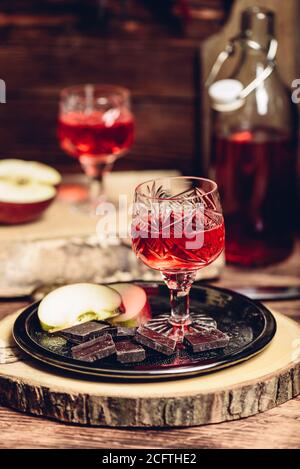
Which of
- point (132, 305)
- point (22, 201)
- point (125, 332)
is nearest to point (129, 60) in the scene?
point (22, 201)

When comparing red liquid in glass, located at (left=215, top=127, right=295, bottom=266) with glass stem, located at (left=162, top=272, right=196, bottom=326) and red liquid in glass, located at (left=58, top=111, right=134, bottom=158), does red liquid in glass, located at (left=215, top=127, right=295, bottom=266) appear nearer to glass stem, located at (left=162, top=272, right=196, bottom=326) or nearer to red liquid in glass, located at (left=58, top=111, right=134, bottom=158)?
red liquid in glass, located at (left=58, top=111, right=134, bottom=158)

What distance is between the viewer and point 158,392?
1.19 m

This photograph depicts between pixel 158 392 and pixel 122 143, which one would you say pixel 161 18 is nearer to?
pixel 122 143

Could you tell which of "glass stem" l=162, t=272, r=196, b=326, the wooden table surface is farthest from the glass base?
the wooden table surface

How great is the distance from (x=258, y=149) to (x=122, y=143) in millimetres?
294

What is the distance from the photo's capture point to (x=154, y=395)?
3.87ft

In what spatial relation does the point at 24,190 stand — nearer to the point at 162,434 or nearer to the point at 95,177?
the point at 95,177

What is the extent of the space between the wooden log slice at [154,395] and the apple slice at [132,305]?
0.17 meters

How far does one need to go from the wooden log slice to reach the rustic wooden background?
3.28 feet

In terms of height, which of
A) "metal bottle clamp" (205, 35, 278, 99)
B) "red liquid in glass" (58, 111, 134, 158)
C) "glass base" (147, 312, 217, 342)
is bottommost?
"glass base" (147, 312, 217, 342)

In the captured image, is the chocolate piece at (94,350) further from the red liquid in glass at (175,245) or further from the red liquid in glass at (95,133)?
the red liquid in glass at (95,133)

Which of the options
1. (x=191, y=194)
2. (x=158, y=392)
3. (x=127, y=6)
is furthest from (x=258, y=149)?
(x=158, y=392)

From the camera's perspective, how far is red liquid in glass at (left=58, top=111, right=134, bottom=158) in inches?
73.4

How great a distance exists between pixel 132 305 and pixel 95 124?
57 cm
